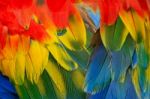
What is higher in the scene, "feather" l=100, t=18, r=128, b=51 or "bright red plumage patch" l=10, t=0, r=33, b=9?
"bright red plumage patch" l=10, t=0, r=33, b=9

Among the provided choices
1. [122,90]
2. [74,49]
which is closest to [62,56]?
[74,49]

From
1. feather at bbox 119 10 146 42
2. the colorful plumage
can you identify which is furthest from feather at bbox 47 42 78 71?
feather at bbox 119 10 146 42

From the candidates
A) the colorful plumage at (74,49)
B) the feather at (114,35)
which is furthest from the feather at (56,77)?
the feather at (114,35)

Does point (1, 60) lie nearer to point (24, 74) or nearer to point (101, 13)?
point (24, 74)

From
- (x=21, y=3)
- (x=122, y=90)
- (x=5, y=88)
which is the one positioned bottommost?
(x=122, y=90)

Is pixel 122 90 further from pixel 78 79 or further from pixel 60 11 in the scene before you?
pixel 60 11

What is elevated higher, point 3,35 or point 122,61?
point 3,35

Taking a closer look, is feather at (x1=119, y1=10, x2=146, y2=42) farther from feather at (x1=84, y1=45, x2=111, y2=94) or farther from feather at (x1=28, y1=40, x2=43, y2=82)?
feather at (x1=28, y1=40, x2=43, y2=82)

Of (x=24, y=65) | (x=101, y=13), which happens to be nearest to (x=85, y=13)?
(x=101, y=13)
